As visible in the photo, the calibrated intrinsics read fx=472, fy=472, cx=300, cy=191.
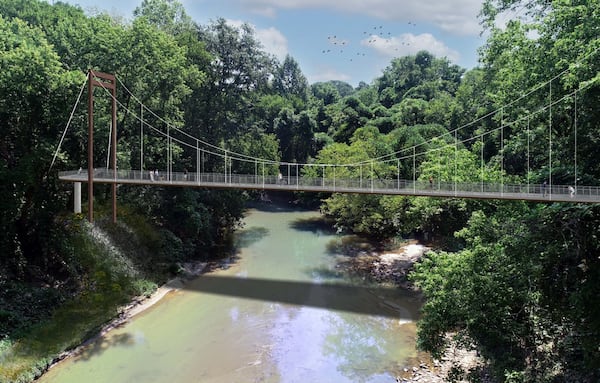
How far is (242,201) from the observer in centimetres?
2452

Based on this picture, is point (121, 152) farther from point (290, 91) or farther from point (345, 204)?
point (290, 91)

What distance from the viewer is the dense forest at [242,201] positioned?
10.2 m

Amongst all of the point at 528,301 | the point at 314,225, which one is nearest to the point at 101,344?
the point at 528,301

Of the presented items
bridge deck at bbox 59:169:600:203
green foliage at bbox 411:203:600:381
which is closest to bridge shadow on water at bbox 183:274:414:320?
bridge deck at bbox 59:169:600:203

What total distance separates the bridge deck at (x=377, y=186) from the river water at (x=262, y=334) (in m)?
3.99

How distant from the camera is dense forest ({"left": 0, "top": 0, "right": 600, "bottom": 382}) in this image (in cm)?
1025

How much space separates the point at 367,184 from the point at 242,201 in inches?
367

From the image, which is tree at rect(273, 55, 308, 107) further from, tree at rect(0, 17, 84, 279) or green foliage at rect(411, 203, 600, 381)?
green foliage at rect(411, 203, 600, 381)

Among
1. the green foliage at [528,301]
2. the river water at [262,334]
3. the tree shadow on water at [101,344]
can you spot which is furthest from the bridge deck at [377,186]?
the tree shadow on water at [101,344]

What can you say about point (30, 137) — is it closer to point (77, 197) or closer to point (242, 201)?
point (77, 197)

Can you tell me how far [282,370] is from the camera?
12.0 meters

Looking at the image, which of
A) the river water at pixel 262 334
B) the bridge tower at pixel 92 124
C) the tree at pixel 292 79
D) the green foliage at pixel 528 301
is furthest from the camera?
the tree at pixel 292 79

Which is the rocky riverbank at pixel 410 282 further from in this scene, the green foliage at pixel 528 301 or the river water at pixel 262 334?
the green foliage at pixel 528 301

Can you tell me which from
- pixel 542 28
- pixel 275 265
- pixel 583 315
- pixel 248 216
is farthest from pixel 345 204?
pixel 583 315
